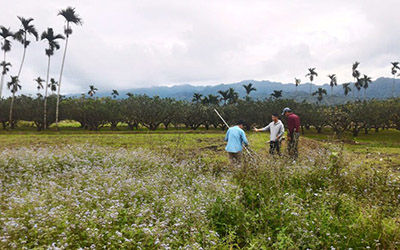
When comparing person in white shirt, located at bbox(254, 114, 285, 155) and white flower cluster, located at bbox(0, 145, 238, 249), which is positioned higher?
person in white shirt, located at bbox(254, 114, 285, 155)

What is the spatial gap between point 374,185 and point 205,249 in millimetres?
5178

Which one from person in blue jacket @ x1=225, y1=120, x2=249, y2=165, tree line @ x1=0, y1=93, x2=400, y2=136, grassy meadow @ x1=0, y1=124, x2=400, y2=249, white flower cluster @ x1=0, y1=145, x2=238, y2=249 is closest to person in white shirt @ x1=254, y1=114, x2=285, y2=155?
person in blue jacket @ x1=225, y1=120, x2=249, y2=165

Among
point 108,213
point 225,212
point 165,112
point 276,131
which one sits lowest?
point 225,212

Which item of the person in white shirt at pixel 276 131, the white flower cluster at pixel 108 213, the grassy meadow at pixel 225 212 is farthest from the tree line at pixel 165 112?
the white flower cluster at pixel 108 213

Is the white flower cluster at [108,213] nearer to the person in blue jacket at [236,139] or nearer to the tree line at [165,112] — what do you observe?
the person in blue jacket at [236,139]

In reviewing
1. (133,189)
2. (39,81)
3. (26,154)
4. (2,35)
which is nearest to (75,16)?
(2,35)

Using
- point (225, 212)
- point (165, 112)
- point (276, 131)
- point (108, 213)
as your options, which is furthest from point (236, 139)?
point (165, 112)

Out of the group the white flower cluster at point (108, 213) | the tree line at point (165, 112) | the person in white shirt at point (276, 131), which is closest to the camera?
the white flower cluster at point (108, 213)

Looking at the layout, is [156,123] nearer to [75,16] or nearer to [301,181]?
[75,16]

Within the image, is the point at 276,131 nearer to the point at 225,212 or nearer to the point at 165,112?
the point at 225,212

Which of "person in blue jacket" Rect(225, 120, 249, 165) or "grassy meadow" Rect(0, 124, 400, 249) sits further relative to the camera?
"person in blue jacket" Rect(225, 120, 249, 165)

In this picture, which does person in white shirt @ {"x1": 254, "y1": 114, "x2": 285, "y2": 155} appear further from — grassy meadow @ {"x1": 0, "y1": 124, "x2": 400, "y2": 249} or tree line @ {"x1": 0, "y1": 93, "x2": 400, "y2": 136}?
tree line @ {"x1": 0, "y1": 93, "x2": 400, "y2": 136}

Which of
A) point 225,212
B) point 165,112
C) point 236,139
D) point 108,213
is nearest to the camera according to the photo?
point 108,213

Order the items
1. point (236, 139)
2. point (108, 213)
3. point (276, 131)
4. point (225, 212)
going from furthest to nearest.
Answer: point (276, 131) < point (236, 139) < point (225, 212) < point (108, 213)
